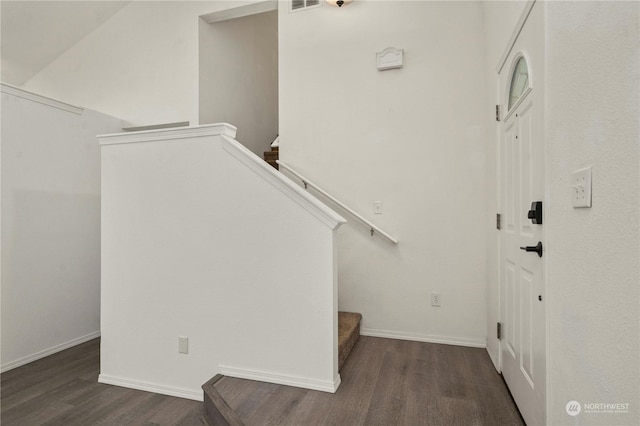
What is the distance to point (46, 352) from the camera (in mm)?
3115

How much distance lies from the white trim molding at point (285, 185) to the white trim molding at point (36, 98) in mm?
2171

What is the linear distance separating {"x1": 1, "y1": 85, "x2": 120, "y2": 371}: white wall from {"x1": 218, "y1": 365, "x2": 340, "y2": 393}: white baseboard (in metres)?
2.12

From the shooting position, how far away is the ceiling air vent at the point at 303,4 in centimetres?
329

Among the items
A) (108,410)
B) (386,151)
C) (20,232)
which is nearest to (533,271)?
(386,151)

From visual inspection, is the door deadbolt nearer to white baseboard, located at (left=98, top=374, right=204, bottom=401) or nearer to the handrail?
the handrail

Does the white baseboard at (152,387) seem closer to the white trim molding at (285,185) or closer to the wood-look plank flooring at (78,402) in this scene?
the wood-look plank flooring at (78,402)

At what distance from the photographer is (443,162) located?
9.48 feet

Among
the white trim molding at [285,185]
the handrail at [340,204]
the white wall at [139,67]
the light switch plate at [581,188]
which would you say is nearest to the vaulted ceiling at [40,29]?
the white wall at [139,67]

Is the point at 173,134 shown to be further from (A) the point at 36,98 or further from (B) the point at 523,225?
(B) the point at 523,225

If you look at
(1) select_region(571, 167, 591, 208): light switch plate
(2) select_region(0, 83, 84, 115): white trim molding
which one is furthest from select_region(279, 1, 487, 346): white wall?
(2) select_region(0, 83, 84, 115): white trim molding

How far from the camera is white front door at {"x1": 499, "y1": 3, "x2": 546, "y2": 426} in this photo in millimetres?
1469

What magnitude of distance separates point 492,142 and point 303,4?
2.27 m

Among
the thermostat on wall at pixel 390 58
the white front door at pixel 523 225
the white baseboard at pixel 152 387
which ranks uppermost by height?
the thermostat on wall at pixel 390 58

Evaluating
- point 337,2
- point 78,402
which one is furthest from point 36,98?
point 337,2
